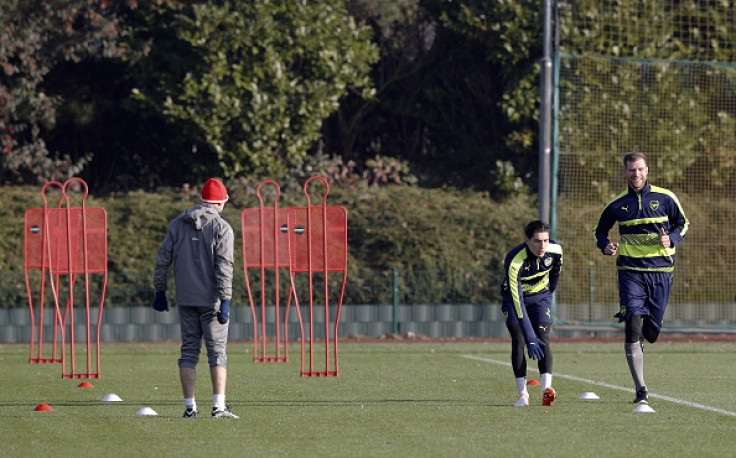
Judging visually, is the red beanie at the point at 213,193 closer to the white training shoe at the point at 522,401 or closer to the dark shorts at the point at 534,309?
the dark shorts at the point at 534,309

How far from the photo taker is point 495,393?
13508 millimetres

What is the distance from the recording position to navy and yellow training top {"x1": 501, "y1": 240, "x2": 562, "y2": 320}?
1196cm

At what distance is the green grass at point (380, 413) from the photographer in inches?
366

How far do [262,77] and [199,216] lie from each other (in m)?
17.4

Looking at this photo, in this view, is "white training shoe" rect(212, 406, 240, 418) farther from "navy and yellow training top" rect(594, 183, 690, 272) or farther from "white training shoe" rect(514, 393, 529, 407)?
"navy and yellow training top" rect(594, 183, 690, 272)

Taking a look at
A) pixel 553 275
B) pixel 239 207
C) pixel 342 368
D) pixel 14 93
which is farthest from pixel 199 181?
pixel 553 275

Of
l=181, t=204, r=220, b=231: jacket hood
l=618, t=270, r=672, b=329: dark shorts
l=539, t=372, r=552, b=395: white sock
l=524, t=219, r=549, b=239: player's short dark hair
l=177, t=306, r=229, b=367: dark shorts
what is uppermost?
l=181, t=204, r=220, b=231: jacket hood

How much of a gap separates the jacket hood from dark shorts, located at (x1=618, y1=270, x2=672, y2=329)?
3.55 metres

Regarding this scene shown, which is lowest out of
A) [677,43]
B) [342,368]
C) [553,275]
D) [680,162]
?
[342,368]

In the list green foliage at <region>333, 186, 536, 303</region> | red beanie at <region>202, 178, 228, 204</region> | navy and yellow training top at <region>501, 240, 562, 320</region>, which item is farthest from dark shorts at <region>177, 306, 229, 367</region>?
green foliage at <region>333, 186, 536, 303</region>

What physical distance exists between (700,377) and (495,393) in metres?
2.98

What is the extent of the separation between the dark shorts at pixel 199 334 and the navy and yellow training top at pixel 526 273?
2.38 m

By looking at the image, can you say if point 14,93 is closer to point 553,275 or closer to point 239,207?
point 239,207

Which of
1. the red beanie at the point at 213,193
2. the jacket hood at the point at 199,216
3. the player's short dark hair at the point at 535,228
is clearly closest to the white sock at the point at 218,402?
the jacket hood at the point at 199,216
